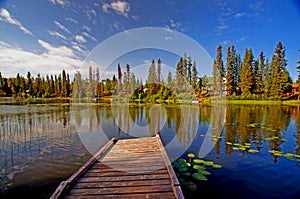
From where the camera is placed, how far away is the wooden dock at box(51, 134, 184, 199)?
292cm

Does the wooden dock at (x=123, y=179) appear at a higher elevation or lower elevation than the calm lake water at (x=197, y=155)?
higher

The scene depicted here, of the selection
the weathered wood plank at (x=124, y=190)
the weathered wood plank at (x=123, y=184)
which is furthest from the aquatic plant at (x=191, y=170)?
the weathered wood plank at (x=124, y=190)

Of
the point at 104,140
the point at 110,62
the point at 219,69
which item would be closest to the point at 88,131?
the point at 104,140

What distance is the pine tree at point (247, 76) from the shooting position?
35.3 metres

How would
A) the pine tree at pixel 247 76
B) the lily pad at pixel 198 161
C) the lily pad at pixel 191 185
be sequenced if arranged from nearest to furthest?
the lily pad at pixel 191 185 < the lily pad at pixel 198 161 < the pine tree at pixel 247 76

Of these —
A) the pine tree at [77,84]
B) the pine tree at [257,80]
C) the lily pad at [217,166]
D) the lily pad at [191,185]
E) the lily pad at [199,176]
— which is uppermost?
the pine tree at [257,80]

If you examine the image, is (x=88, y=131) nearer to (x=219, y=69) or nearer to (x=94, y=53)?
(x=94, y=53)

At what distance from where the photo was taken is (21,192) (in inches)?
154

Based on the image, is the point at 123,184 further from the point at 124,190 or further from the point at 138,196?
the point at 138,196

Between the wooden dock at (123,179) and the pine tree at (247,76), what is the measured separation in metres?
37.2

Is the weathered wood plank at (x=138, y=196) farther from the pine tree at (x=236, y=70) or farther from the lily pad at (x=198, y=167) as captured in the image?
the pine tree at (x=236, y=70)

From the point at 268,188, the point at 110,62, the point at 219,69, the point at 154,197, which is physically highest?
the point at 219,69

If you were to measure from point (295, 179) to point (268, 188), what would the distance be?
3.58 feet

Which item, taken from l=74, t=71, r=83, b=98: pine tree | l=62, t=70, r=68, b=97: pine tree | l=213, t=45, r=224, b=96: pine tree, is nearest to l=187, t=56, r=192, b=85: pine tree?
l=213, t=45, r=224, b=96: pine tree
